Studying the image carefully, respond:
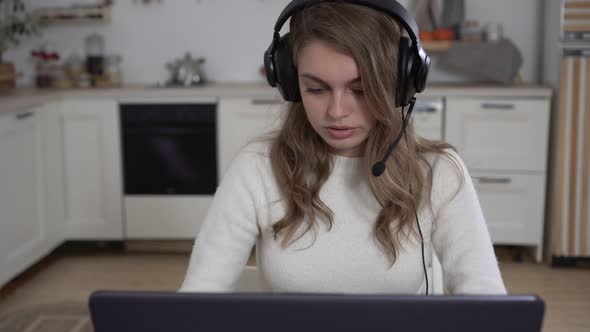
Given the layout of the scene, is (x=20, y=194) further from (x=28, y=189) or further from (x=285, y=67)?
(x=285, y=67)

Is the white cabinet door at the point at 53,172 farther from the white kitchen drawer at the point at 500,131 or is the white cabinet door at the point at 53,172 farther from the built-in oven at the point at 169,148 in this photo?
the white kitchen drawer at the point at 500,131

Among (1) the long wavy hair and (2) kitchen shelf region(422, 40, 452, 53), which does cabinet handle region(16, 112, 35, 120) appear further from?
(1) the long wavy hair

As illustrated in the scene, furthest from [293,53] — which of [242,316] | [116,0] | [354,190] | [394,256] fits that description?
[116,0]

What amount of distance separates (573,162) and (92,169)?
237 cm

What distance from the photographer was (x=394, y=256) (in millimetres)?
1276

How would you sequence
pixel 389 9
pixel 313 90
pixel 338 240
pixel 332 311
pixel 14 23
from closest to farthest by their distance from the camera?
pixel 332 311, pixel 389 9, pixel 313 90, pixel 338 240, pixel 14 23

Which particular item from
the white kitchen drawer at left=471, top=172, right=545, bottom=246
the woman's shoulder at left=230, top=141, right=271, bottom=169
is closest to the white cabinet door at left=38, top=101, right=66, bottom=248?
the white kitchen drawer at left=471, top=172, right=545, bottom=246

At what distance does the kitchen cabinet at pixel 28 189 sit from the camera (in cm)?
313

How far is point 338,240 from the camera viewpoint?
130 centimetres

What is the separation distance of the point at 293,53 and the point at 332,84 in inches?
4.8

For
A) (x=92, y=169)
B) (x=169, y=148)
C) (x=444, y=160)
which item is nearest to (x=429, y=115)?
(x=169, y=148)

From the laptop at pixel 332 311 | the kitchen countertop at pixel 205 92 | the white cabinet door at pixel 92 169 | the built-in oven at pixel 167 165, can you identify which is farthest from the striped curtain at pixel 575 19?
the laptop at pixel 332 311

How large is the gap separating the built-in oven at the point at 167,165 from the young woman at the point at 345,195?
7.58 ft

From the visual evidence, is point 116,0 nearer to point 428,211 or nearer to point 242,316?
point 428,211
